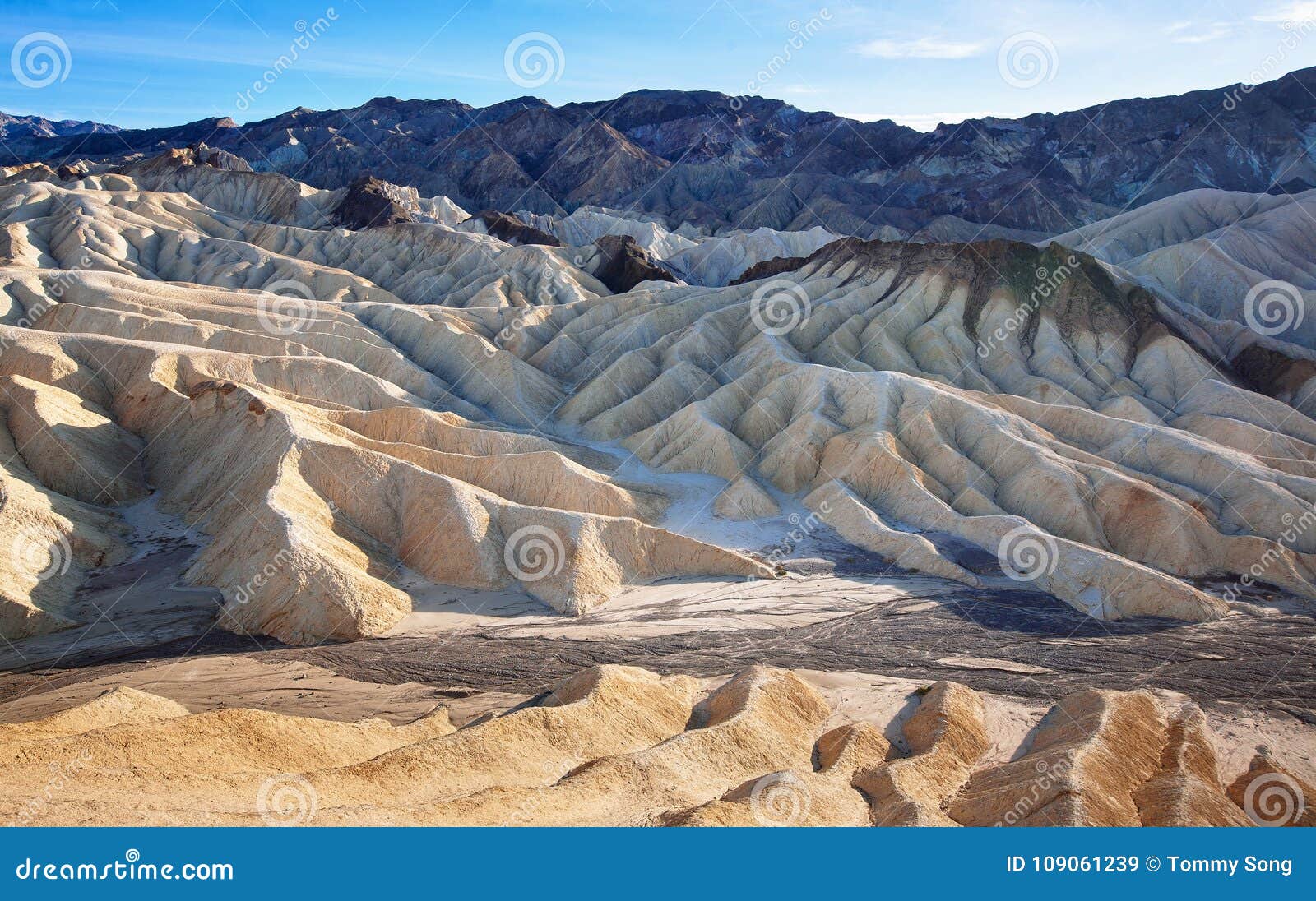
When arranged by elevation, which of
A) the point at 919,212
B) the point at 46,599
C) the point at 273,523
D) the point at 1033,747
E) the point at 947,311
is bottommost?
the point at 1033,747

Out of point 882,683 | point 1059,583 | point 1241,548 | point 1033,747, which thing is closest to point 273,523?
point 882,683

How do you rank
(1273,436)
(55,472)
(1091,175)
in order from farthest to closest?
(1091,175) → (1273,436) → (55,472)

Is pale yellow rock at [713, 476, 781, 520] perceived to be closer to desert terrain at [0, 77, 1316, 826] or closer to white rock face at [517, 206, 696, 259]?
desert terrain at [0, 77, 1316, 826]

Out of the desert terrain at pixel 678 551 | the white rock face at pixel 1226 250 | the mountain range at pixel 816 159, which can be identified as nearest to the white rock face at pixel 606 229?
the mountain range at pixel 816 159

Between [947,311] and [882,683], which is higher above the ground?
[947,311]

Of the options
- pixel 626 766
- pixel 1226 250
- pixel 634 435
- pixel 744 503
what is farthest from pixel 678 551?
pixel 1226 250

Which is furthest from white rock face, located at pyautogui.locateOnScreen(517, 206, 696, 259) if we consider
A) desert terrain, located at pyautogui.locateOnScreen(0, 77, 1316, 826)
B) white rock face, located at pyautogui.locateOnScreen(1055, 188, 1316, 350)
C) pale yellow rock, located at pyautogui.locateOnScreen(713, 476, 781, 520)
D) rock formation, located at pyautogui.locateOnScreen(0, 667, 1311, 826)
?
rock formation, located at pyautogui.locateOnScreen(0, 667, 1311, 826)

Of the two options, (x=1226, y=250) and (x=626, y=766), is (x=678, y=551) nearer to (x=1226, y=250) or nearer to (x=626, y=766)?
(x=626, y=766)

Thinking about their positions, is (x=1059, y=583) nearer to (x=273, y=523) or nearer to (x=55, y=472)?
(x=273, y=523)
